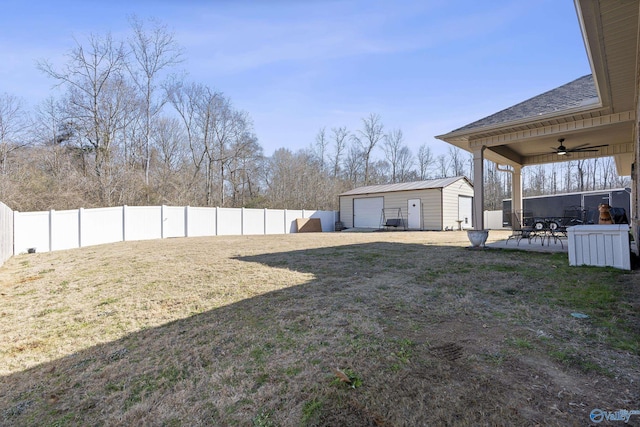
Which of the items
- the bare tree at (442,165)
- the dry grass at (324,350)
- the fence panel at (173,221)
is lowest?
the dry grass at (324,350)

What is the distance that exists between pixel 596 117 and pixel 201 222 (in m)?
14.6

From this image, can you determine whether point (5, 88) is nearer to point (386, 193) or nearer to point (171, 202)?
point (171, 202)

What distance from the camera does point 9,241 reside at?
810 cm

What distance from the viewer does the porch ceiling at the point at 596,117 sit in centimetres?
367

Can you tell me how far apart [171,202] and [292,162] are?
38.8 ft

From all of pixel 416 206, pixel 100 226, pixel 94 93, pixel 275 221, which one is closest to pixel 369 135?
pixel 416 206

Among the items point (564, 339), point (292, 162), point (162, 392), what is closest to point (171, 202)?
point (292, 162)

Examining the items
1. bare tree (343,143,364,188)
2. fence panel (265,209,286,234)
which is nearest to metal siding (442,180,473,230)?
fence panel (265,209,286,234)

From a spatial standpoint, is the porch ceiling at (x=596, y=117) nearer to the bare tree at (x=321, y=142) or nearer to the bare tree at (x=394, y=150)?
the bare tree at (x=321, y=142)

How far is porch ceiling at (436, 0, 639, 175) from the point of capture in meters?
3.67

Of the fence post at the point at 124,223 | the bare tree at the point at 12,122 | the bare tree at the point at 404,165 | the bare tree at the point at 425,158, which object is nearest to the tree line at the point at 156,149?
the bare tree at the point at 12,122

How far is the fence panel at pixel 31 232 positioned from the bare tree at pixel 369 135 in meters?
26.0

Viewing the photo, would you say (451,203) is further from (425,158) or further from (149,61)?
(149,61)

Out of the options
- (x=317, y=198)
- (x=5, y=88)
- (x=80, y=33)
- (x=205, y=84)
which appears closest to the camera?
(x=5, y=88)
